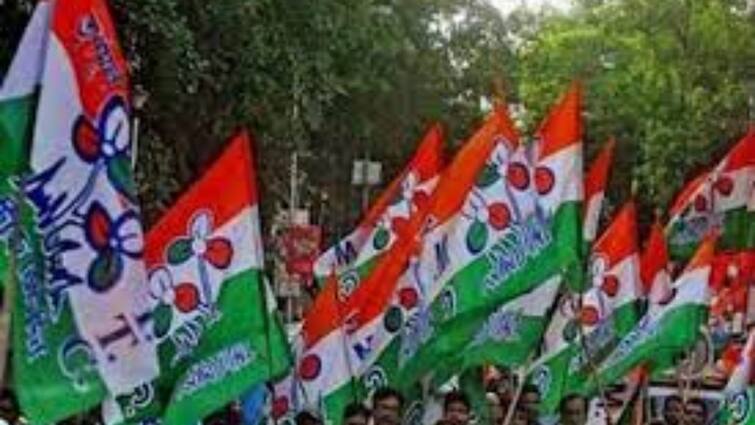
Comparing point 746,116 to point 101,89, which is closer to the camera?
point 101,89

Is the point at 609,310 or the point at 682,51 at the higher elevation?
the point at 609,310

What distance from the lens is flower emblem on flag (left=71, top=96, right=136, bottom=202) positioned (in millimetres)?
6332

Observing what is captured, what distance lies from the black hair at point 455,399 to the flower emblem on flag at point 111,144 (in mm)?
3619

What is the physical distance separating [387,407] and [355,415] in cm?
16

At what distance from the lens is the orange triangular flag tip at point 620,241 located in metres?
12.3

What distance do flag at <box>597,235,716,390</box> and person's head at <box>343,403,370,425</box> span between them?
1991mm

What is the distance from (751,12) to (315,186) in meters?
14.7

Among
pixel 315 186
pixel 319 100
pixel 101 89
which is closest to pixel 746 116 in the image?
pixel 315 186

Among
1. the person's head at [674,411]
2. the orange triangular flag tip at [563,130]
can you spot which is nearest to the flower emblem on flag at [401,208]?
the orange triangular flag tip at [563,130]

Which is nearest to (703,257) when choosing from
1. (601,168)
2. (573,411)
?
(601,168)

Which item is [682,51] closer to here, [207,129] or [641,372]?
[207,129]

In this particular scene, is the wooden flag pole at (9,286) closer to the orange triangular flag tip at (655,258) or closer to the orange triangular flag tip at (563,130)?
the orange triangular flag tip at (563,130)

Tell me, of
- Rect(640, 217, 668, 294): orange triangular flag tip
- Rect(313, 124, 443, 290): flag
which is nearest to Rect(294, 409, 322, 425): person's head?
Rect(313, 124, 443, 290): flag

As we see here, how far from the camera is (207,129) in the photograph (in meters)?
16.1
